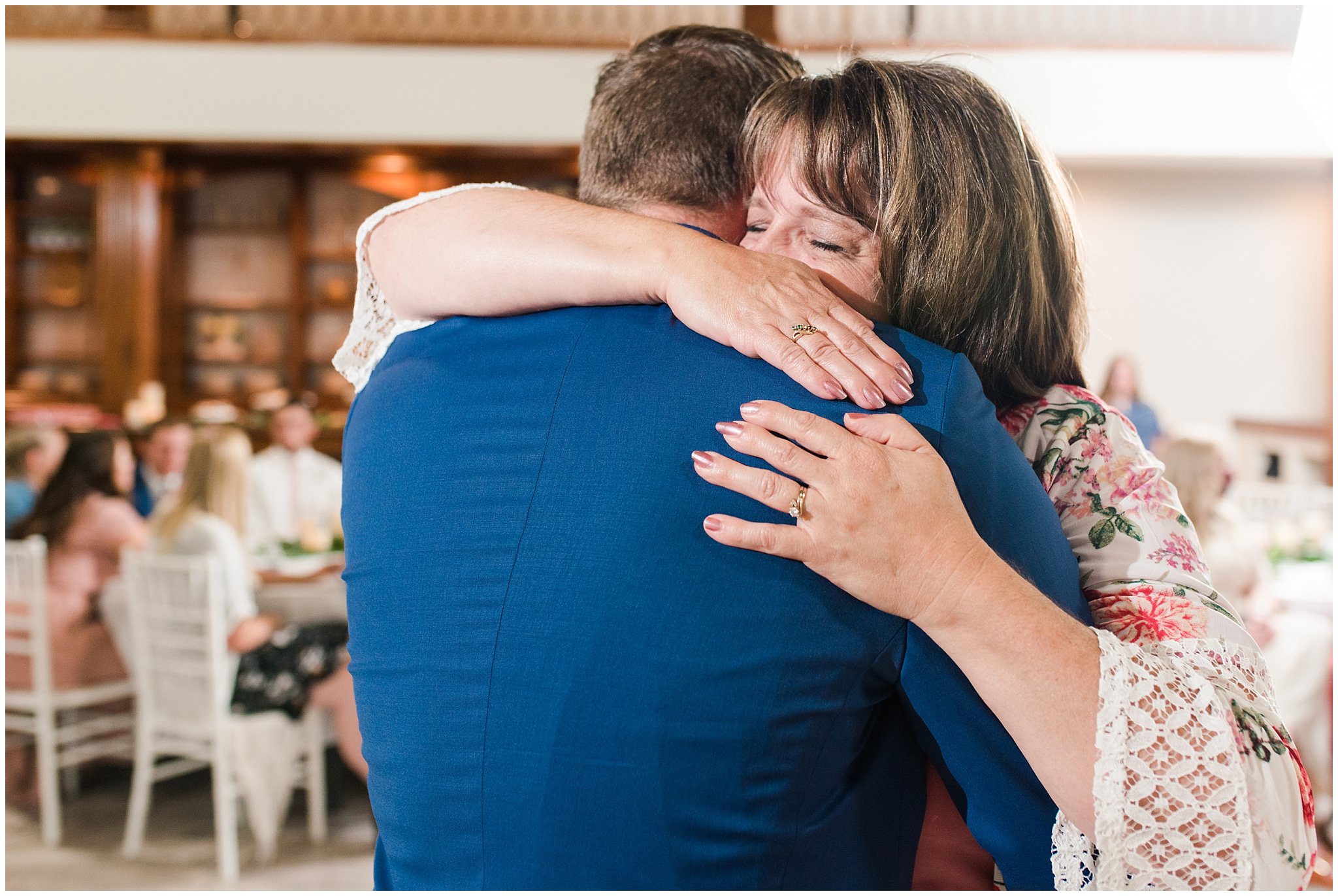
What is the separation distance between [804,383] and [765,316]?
0.23 ft

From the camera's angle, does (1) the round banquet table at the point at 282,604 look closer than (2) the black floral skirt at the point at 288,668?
No

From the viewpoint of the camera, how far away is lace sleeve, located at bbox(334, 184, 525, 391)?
1.14 meters

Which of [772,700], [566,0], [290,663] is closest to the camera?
[772,700]

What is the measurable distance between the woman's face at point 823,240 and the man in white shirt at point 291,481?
17.0ft


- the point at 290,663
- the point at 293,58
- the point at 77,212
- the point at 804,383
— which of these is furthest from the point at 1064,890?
the point at 77,212

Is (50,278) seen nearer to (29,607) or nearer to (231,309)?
(231,309)

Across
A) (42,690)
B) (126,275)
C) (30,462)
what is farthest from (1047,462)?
(126,275)

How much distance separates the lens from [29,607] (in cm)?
366

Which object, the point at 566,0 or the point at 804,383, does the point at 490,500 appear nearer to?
the point at 804,383

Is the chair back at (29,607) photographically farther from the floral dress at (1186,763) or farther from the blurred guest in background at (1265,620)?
the blurred guest in background at (1265,620)

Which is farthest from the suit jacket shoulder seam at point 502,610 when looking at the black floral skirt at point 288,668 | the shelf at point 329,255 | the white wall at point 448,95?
the shelf at point 329,255

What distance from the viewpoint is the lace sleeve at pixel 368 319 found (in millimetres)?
1145

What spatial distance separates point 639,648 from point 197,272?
8.56m

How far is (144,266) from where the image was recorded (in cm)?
779
